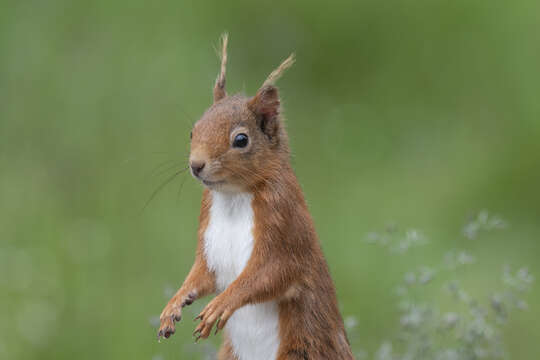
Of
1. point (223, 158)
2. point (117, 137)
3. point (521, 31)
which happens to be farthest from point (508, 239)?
point (223, 158)

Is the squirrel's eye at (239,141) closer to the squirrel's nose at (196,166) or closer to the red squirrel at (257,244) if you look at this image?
the red squirrel at (257,244)

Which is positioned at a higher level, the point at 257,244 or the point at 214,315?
the point at 257,244

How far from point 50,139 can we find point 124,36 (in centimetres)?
99

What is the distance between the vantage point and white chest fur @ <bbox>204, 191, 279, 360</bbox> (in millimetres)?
3273

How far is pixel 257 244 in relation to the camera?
321 cm

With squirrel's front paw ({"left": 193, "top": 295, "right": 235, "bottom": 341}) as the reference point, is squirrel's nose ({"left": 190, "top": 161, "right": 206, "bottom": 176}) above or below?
above

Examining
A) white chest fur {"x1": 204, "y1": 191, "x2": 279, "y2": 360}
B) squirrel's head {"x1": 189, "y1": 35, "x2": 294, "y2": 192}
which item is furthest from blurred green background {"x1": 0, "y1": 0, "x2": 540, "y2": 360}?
squirrel's head {"x1": 189, "y1": 35, "x2": 294, "y2": 192}

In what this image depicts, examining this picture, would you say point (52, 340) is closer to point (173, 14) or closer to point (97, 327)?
point (97, 327)

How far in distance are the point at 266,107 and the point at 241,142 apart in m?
0.17

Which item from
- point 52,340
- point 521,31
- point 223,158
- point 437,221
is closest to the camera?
point 223,158

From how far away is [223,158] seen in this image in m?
3.18

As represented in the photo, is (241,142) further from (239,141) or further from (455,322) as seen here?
(455,322)

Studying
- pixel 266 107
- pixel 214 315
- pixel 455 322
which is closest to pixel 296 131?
pixel 455 322

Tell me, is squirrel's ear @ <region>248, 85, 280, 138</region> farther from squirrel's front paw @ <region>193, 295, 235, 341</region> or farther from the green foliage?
the green foliage
